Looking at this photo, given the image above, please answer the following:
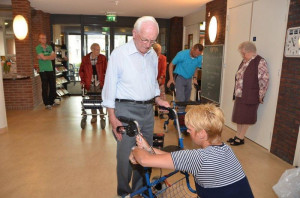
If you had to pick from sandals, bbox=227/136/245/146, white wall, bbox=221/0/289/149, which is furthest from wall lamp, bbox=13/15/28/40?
sandals, bbox=227/136/245/146

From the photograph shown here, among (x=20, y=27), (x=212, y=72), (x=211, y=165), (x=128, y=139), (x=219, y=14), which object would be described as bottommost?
(x=128, y=139)

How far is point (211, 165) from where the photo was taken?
50.5 inches

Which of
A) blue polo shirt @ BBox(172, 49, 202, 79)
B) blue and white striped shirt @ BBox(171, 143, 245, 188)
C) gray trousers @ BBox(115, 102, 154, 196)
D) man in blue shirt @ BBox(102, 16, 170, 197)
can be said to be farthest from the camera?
blue polo shirt @ BBox(172, 49, 202, 79)

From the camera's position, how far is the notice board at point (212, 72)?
567 centimetres

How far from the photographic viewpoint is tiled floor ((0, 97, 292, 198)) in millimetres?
2744

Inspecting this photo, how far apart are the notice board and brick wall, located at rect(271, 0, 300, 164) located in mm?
2084

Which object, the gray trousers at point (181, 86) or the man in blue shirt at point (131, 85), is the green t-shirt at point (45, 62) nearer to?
the gray trousers at point (181, 86)

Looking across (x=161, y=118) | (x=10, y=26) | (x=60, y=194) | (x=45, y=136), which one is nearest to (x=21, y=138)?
(x=45, y=136)

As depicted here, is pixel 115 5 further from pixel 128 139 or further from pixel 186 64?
pixel 128 139

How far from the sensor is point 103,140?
13.9 feet

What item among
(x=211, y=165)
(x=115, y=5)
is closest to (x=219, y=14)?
(x=115, y=5)

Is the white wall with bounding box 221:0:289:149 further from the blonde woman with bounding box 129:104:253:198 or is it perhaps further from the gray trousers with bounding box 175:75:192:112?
the blonde woman with bounding box 129:104:253:198

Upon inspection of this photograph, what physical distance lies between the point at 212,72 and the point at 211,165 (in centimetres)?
504

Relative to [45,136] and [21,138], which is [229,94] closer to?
[45,136]
